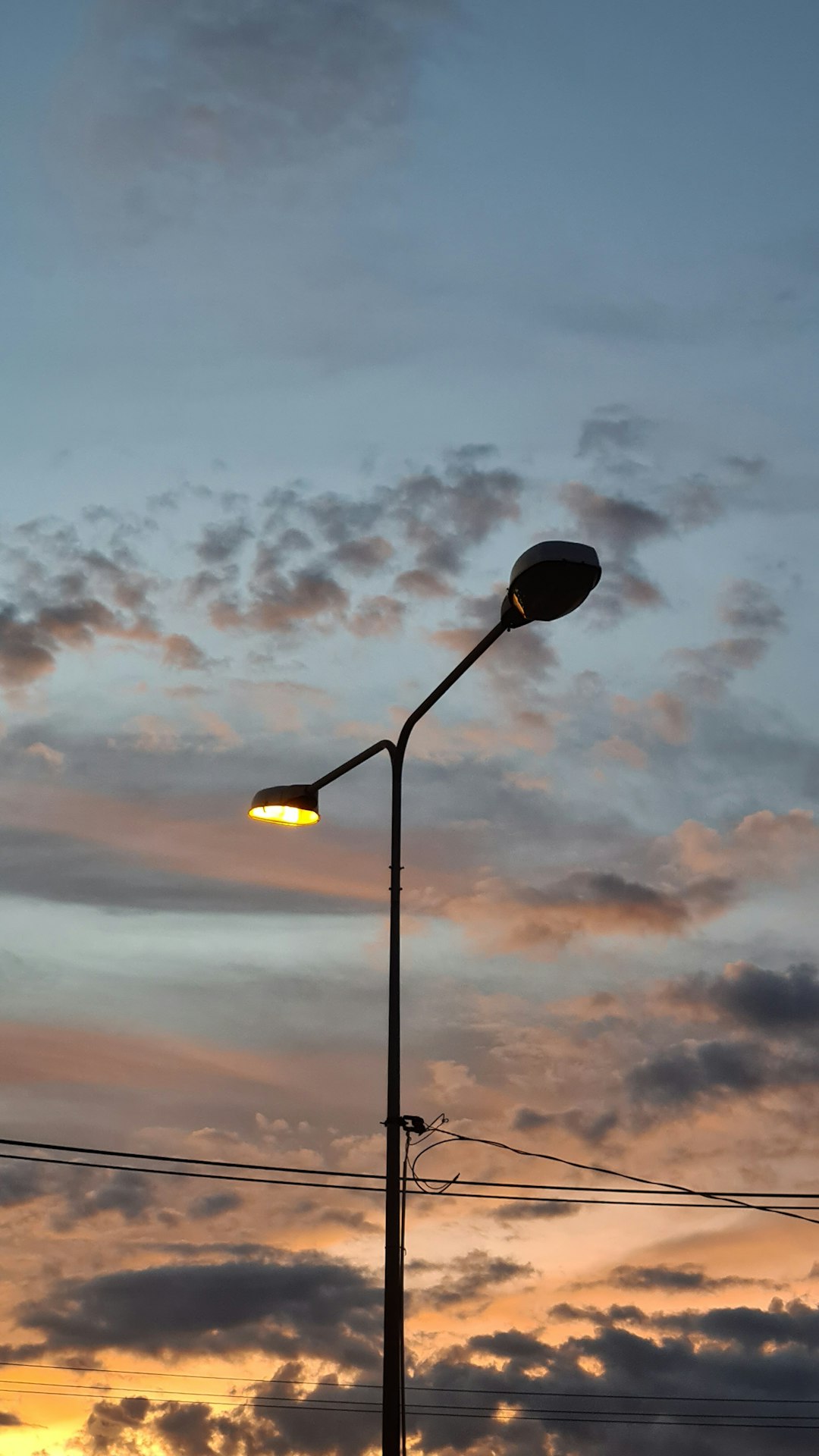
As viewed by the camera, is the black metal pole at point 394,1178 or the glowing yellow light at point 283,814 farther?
the glowing yellow light at point 283,814

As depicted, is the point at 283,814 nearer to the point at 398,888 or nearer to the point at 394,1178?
the point at 398,888

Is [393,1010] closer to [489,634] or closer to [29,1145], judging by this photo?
[489,634]

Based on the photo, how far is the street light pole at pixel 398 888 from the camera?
453 inches

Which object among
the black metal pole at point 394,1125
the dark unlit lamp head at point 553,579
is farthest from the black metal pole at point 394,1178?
the dark unlit lamp head at point 553,579

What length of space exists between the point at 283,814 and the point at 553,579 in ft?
13.9

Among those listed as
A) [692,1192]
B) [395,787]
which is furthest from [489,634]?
[692,1192]

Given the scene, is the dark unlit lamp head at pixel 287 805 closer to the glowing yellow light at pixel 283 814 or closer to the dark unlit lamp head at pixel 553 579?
the glowing yellow light at pixel 283 814

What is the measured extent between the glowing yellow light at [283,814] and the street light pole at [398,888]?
118cm

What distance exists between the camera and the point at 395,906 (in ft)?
43.4

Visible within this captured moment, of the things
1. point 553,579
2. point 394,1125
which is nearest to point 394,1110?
point 394,1125

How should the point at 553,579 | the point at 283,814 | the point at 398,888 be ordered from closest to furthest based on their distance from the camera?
the point at 553,579 → the point at 398,888 → the point at 283,814

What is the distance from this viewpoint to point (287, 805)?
1438 cm

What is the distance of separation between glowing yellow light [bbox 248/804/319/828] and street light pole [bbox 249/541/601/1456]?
118 cm

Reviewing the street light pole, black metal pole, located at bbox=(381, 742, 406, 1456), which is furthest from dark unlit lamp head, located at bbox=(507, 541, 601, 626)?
black metal pole, located at bbox=(381, 742, 406, 1456)
